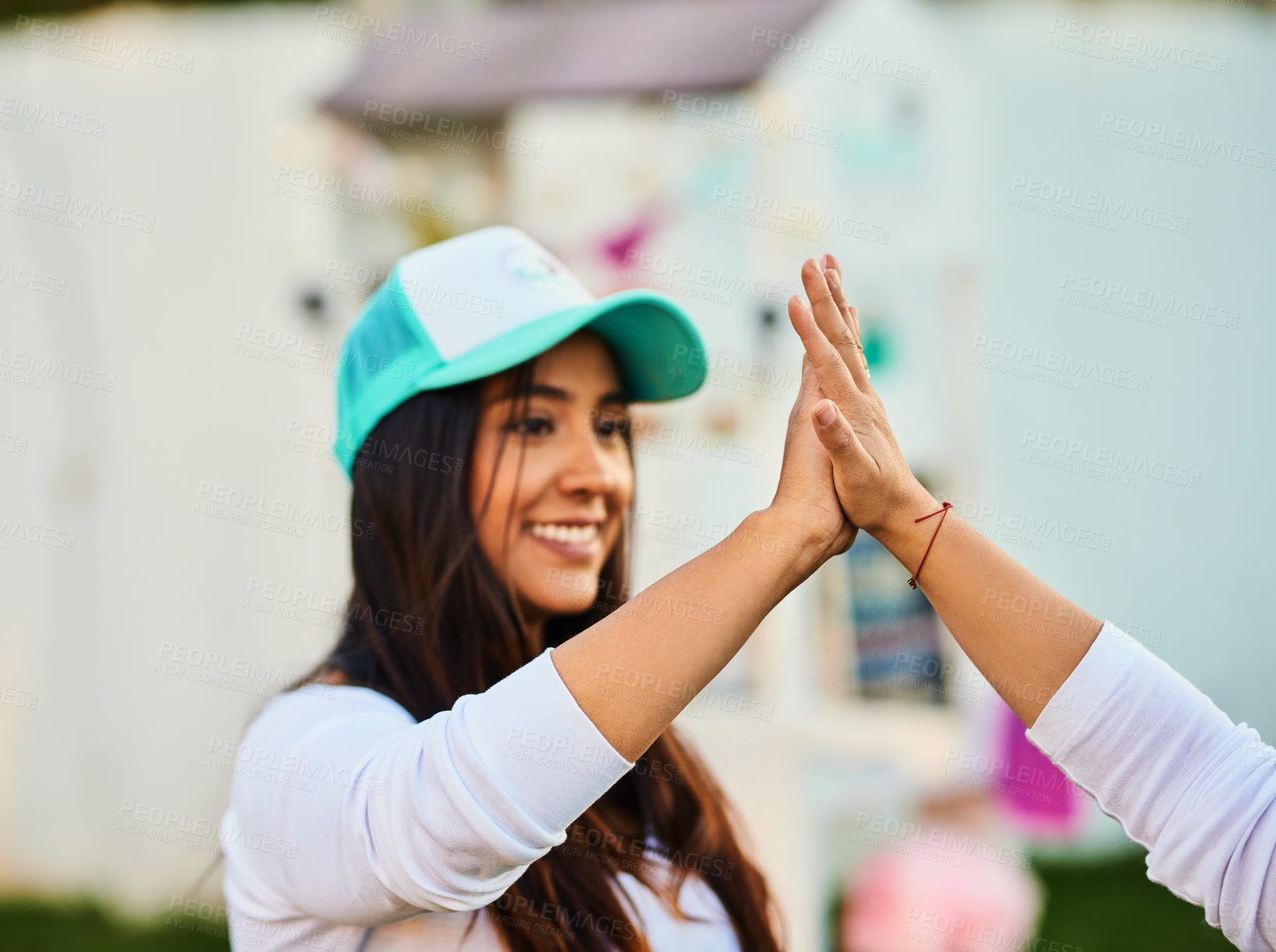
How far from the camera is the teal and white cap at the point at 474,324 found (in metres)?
1.10

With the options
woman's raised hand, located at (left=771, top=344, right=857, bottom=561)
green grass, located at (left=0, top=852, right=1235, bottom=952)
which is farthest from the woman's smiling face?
green grass, located at (left=0, top=852, right=1235, bottom=952)

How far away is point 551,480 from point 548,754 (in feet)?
1.59

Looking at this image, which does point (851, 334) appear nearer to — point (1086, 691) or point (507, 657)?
point (1086, 691)

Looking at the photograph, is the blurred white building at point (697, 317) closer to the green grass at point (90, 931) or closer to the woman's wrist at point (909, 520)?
the green grass at point (90, 931)

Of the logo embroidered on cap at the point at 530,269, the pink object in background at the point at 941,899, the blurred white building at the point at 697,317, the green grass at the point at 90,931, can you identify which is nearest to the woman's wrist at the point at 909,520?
the logo embroidered on cap at the point at 530,269

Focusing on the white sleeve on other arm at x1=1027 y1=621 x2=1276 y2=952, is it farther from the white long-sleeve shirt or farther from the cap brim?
the cap brim

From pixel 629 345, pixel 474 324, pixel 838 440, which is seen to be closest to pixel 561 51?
pixel 629 345

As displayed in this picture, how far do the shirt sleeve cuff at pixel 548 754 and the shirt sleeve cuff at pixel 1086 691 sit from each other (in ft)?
1.32

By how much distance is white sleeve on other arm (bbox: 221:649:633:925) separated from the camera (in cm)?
72

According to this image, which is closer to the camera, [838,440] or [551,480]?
[838,440]

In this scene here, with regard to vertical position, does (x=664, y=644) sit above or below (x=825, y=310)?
below

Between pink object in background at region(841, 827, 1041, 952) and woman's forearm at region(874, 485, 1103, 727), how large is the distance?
2.27 meters

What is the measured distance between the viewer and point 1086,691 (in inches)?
34.9

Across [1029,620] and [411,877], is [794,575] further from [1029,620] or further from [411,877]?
[411,877]
